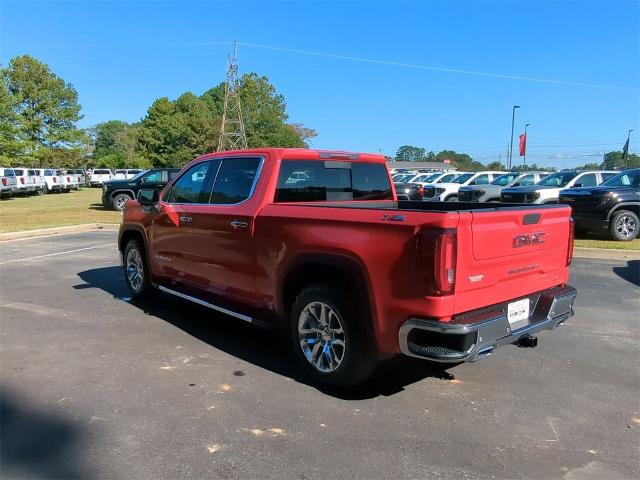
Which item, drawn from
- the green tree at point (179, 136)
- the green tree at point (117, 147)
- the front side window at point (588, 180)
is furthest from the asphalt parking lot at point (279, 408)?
the green tree at point (117, 147)

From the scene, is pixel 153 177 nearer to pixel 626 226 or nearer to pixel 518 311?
pixel 626 226

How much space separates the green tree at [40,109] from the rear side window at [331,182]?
43.7m

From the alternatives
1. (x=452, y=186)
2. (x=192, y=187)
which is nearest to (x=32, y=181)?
(x=452, y=186)

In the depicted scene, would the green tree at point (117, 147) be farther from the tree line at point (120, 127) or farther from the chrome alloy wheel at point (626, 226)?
the chrome alloy wheel at point (626, 226)

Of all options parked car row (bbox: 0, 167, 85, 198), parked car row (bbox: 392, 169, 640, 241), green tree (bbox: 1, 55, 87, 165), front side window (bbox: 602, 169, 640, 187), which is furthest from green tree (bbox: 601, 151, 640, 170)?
green tree (bbox: 1, 55, 87, 165)

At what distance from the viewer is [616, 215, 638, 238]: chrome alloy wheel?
1199cm

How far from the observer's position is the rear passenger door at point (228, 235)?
4.72 m

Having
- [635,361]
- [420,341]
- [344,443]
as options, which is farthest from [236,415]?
[635,361]

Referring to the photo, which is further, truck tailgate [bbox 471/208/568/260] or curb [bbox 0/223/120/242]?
curb [bbox 0/223/120/242]

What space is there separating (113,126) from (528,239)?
120454 mm

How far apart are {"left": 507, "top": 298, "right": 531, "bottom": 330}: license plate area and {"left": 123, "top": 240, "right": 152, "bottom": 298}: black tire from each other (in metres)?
4.54

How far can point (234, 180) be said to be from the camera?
5.08 m

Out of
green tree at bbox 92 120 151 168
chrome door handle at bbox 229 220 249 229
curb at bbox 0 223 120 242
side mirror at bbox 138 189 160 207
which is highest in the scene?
green tree at bbox 92 120 151 168

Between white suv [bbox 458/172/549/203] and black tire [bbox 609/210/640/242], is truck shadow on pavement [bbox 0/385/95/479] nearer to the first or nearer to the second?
black tire [bbox 609/210/640/242]
